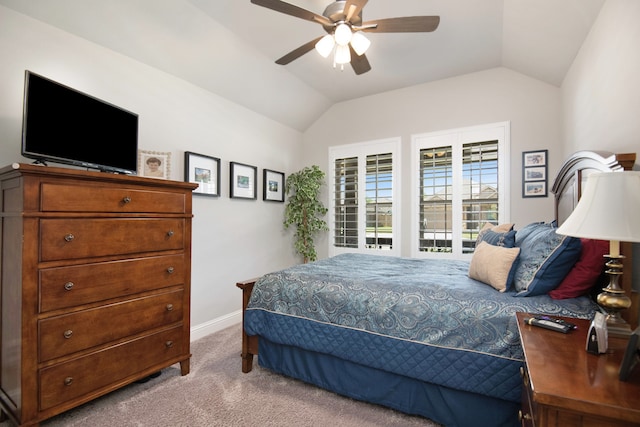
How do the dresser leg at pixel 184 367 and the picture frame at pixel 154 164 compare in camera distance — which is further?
the picture frame at pixel 154 164

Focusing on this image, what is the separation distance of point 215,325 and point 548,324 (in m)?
2.99

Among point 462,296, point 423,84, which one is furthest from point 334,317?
point 423,84

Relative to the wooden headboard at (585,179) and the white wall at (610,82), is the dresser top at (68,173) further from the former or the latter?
the white wall at (610,82)

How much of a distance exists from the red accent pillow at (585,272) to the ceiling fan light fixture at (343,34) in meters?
1.83

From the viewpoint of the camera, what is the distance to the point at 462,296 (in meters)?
1.69

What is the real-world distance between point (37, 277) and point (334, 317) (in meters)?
1.64

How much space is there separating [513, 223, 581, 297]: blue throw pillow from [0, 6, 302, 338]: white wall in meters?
2.78

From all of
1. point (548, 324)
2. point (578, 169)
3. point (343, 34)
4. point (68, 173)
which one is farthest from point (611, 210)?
point (68, 173)

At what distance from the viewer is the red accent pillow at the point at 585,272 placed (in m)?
1.50

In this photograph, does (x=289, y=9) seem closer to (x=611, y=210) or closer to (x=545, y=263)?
(x=611, y=210)

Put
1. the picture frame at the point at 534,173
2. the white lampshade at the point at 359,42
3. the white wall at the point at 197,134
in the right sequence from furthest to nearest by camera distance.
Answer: the picture frame at the point at 534,173 → the white lampshade at the point at 359,42 → the white wall at the point at 197,134

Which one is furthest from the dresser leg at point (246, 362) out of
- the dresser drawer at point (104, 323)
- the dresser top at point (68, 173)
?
the dresser top at point (68, 173)

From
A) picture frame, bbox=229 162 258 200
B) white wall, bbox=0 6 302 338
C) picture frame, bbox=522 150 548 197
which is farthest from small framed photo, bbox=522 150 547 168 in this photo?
picture frame, bbox=229 162 258 200

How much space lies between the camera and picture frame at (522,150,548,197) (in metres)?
3.22
